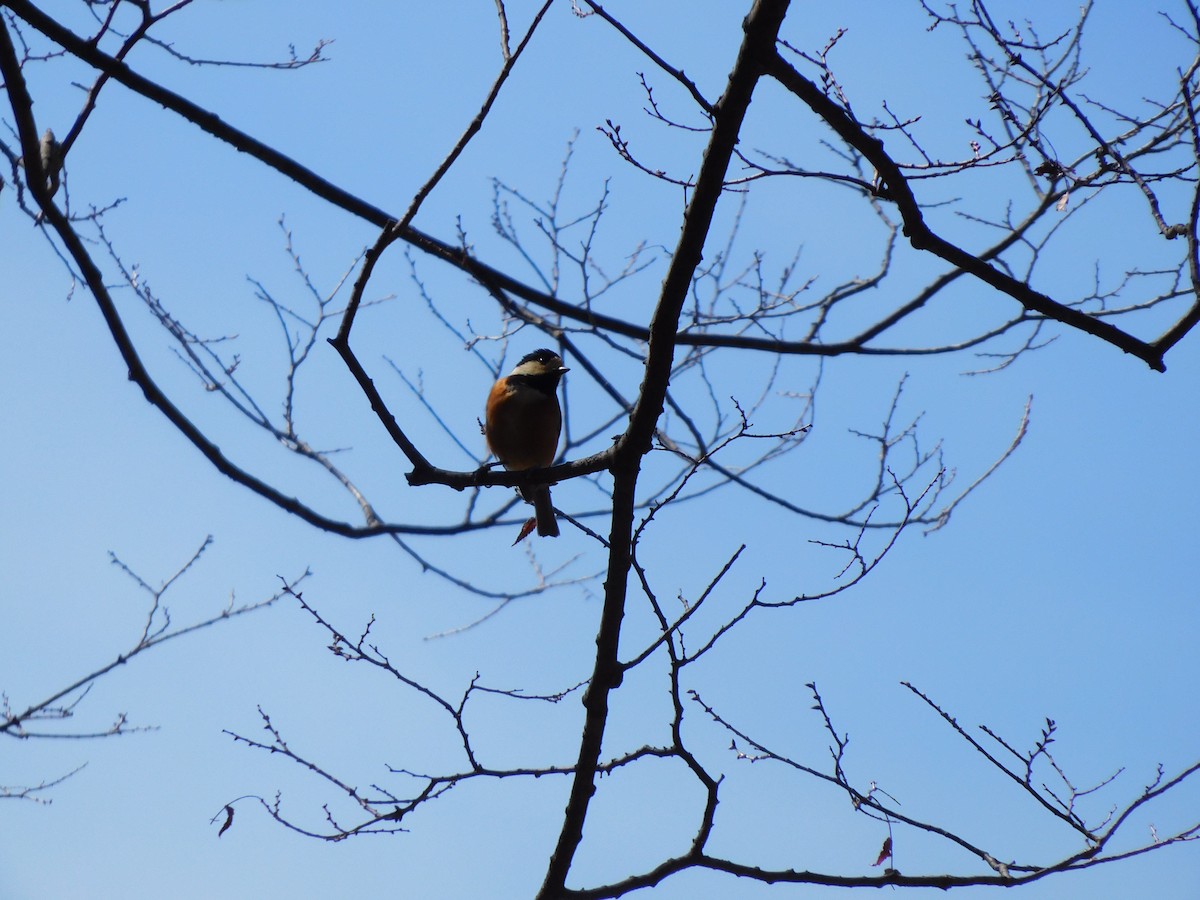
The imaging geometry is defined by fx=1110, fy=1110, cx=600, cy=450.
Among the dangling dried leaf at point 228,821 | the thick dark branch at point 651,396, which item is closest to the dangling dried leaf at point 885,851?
the thick dark branch at point 651,396

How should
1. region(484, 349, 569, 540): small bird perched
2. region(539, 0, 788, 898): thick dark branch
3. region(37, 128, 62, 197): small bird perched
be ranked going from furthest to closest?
region(484, 349, 569, 540): small bird perched → region(37, 128, 62, 197): small bird perched → region(539, 0, 788, 898): thick dark branch

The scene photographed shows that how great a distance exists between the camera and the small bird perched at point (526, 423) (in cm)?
643

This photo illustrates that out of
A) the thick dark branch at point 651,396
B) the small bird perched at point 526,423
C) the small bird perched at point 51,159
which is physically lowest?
the thick dark branch at point 651,396

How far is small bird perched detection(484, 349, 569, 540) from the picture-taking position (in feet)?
21.1

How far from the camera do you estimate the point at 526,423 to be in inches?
253

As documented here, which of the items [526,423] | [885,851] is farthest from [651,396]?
[526,423]

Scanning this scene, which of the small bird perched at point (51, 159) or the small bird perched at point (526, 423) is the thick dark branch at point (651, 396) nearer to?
the small bird perched at point (51, 159)

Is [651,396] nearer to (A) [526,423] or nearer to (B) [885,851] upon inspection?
(B) [885,851]

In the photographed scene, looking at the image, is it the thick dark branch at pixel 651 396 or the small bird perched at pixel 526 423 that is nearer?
the thick dark branch at pixel 651 396

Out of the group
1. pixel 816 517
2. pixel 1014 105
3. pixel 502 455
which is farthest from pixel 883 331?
pixel 502 455

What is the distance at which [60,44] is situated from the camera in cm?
414

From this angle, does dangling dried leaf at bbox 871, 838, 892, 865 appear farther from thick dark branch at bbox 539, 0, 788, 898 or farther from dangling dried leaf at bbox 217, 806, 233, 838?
dangling dried leaf at bbox 217, 806, 233, 838

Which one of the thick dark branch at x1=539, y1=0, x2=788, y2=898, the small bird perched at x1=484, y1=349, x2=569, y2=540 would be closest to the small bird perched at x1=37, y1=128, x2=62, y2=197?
the thick dark branch at x1=539, y1=0, x2=788, y2=898

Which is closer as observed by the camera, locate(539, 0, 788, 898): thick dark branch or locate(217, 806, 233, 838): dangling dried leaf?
locate(539, 0, 788, 898): thick dark branch
